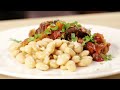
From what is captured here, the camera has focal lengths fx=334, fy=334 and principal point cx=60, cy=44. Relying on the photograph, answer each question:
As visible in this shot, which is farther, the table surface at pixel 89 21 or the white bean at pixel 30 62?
the table surface at pixel 89 21

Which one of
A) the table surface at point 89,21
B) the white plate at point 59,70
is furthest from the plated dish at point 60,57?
the table surface at point 89,21

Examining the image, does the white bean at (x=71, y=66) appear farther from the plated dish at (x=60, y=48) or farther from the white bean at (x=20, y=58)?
the white bean at (x=20, y=58)

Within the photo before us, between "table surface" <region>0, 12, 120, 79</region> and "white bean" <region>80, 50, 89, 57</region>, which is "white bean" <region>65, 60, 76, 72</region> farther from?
"table surface" <region>0, 12, 120, 79</region>

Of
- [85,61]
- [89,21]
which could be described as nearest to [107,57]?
[85,61]
